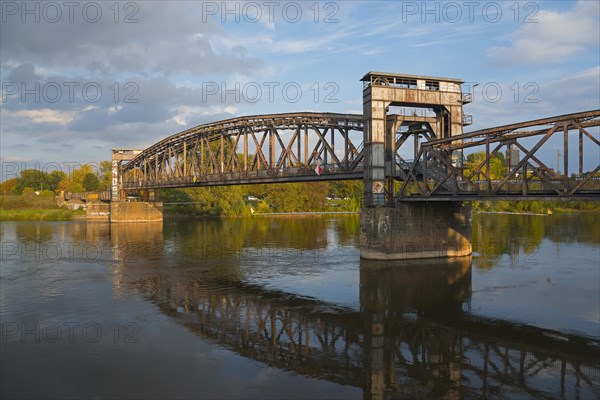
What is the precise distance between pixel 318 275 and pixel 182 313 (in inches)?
495

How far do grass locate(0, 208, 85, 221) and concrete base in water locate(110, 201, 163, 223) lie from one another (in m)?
17.6

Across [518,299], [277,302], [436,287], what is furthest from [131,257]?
[518,299]

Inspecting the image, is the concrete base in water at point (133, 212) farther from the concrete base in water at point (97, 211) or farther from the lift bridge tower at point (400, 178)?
the lift bridge tower at point (400, 178)

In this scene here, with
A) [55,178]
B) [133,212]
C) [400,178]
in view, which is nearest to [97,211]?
[133,212]

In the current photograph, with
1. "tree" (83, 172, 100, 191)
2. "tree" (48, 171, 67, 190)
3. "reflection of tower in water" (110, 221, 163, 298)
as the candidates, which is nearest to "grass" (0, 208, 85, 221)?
"reflection of tower in water" (110, 221, 163, 298)

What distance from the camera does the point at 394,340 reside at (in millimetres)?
20062

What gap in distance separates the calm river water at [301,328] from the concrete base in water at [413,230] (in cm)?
143

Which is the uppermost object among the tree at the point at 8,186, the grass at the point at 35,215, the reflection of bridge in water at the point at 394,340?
the tree at the point at 8,186

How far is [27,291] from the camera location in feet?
94.4

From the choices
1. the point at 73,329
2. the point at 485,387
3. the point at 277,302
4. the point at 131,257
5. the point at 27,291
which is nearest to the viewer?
the point at 485,387

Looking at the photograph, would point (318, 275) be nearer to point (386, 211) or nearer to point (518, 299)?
point (386, 211)

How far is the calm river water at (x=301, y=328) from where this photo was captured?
15734 millimetres

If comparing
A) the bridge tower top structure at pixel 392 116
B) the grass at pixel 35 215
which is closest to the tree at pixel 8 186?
the grass at pixel 35 215

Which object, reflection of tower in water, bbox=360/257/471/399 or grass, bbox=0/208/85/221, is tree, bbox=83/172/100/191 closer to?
grass, bbox=0/208/85/221
